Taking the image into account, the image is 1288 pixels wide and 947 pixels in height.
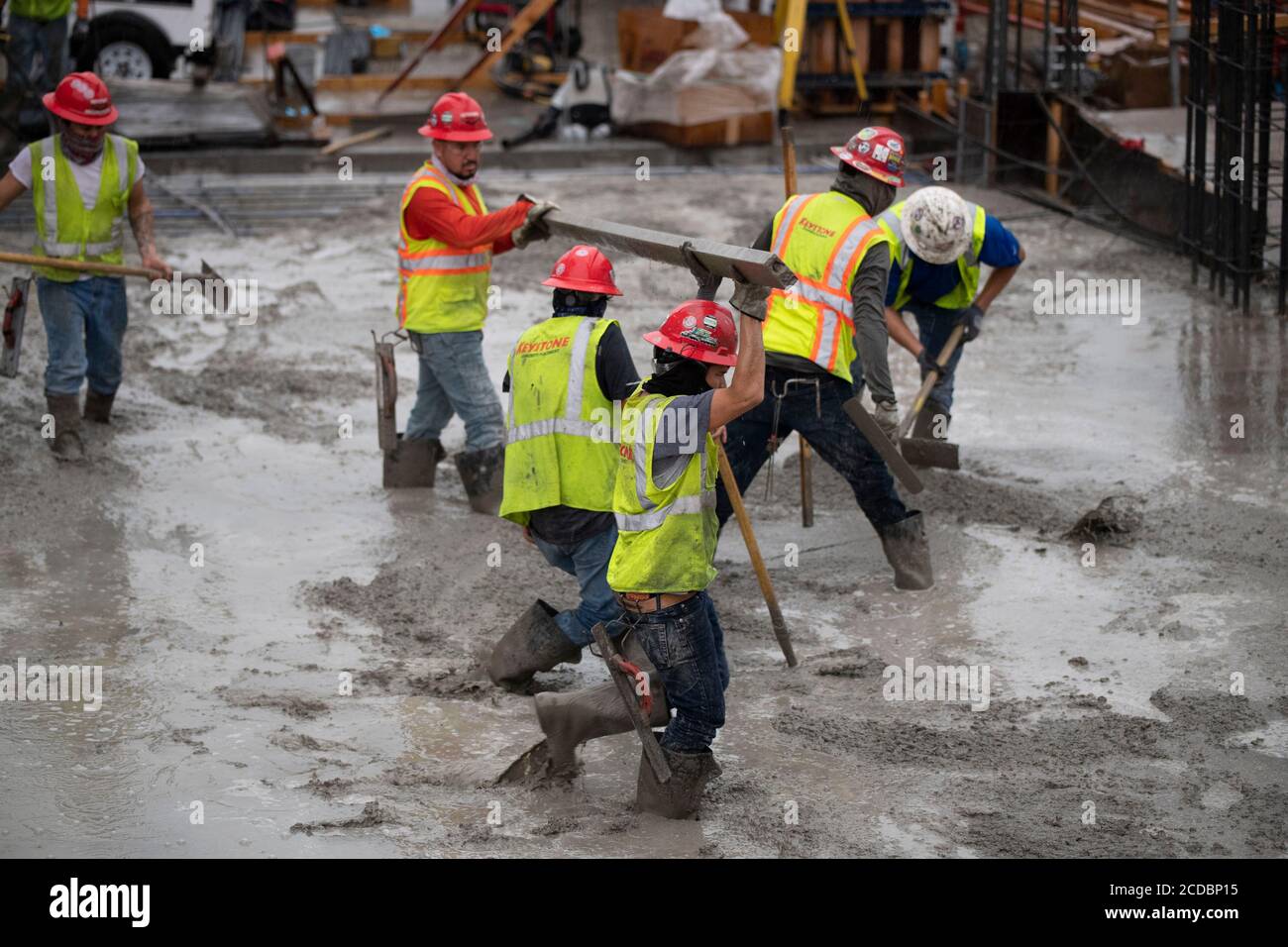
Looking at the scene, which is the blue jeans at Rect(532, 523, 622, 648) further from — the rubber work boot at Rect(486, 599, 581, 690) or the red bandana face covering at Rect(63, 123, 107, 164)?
the red bandana face covering at Rect(63, 123, 107, 164)

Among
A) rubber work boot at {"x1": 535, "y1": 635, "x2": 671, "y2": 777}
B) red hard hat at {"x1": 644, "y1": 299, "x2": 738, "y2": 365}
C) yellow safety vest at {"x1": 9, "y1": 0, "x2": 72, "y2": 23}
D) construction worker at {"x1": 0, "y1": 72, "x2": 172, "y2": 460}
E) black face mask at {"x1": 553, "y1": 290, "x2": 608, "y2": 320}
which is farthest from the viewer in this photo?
yellow safety vest at {"x1": 9, "y1": 0, "x2": 72, "y2": 23}

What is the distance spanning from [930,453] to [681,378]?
3726 mm

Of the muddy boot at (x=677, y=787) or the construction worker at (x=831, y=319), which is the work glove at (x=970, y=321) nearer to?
the construction worker at (x=831, y=319)

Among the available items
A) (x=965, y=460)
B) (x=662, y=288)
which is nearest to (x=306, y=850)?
(x=965, y=460)

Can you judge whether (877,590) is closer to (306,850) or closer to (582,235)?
(582,235)

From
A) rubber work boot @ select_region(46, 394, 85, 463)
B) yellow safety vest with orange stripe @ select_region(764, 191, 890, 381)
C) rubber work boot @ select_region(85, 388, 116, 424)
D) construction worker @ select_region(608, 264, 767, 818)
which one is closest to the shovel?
yellow safety vest with orange stripe @ select_region(764, 191, 890, 381)

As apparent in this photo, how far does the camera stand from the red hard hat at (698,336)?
5.18 m

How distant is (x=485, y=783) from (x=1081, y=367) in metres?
6.30

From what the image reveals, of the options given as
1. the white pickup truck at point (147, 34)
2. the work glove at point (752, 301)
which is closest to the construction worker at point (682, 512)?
the work glove at point (752, 301)

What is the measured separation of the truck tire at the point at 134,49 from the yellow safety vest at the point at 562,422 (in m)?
13.9

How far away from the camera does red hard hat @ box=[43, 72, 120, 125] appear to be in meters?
8.60

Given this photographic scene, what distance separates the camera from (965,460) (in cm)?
915

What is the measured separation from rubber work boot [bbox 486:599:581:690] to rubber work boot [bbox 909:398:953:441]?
3.34 m
